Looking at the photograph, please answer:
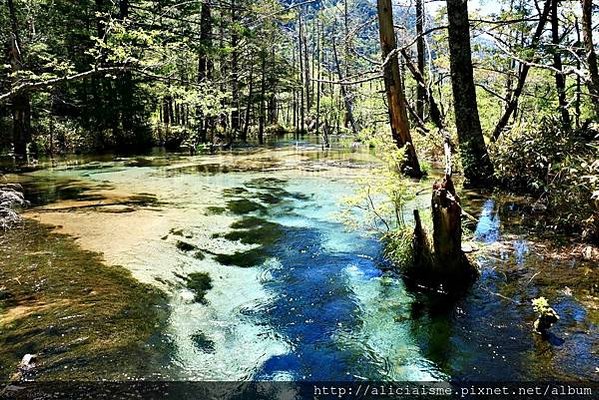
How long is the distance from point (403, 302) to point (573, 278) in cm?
195

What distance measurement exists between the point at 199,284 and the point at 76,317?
1.35m

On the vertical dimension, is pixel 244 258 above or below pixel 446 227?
below

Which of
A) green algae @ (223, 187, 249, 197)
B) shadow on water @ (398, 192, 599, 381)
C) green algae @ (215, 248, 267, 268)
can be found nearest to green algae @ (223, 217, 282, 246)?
green algae @ (215, 248, 267, 268)

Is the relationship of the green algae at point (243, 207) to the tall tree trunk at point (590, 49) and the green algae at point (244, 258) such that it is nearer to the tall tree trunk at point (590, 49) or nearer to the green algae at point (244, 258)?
the green algae at point (244, 258)

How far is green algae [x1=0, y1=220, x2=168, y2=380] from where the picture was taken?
3.41m

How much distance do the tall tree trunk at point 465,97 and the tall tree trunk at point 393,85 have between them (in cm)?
116

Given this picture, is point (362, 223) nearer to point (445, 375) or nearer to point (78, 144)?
point (445, 375)

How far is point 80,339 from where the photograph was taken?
376cm

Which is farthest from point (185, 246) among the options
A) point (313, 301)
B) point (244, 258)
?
point (313, 301)

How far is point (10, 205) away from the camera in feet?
28.6

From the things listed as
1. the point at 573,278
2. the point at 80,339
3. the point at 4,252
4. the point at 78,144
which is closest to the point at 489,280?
the point at 573,278

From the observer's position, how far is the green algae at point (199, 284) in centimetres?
479

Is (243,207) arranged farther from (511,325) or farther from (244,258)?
(511,325)

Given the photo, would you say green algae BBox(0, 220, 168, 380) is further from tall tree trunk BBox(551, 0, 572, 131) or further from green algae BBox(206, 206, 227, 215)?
tall tree trunk BBox(551, 0, 572, 131)
